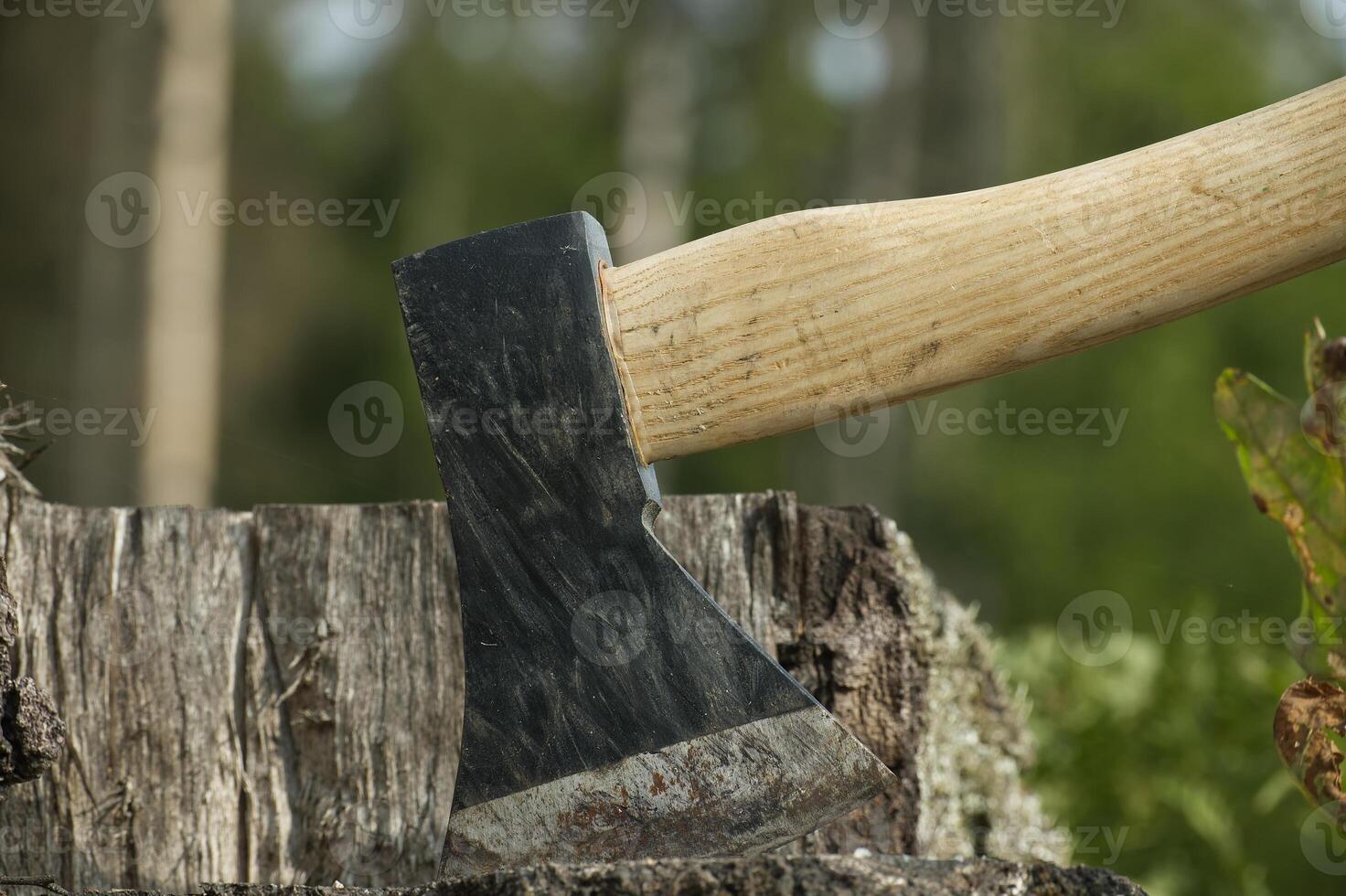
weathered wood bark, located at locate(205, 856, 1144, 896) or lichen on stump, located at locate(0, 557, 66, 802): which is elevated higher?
lichen on stump, located at locate(0, 557, 66, 802)

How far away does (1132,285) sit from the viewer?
3.98 feet

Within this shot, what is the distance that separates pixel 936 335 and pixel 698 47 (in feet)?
45.9

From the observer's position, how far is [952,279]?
3.99 feet

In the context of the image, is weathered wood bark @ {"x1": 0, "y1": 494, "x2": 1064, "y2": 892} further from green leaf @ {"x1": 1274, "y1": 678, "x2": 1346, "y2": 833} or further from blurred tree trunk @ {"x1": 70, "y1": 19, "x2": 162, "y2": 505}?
blurred tree trunk @ {"x1": 70, "y1": 19, "x2": 162, "y2": 505}

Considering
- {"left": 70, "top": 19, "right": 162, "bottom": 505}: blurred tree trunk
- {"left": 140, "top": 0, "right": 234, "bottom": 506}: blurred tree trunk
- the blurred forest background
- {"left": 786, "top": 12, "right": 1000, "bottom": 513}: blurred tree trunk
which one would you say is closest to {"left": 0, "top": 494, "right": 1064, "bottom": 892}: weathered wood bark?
the blurred forest background

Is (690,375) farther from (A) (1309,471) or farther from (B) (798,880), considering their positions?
(A) (1309,471)

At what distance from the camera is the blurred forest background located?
9.45 ft

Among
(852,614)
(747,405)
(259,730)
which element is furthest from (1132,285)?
(259,730)

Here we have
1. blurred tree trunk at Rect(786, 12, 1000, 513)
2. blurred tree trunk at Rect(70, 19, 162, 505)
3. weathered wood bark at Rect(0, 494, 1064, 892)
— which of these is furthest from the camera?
blurred tree trunk at Rect(786, 12, 1000, 513)

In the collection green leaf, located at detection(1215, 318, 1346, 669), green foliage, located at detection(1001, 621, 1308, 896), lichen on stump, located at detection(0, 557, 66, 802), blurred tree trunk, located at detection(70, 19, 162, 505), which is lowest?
green foliage, located at detection(1001, 621, 1308, 896)

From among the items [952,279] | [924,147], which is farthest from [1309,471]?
[924,147]

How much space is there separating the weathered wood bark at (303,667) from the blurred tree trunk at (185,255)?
142 inches

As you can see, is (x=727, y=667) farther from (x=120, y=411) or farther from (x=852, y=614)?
(x=120, y=411)

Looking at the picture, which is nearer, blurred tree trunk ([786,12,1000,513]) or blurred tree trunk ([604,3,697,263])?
blurred tree trunk ([786,12,1000,513])
